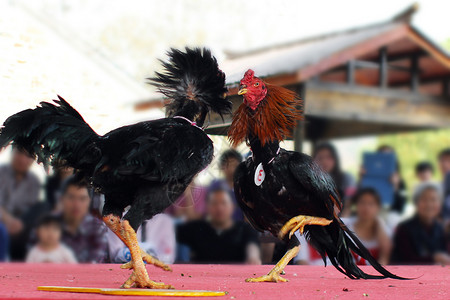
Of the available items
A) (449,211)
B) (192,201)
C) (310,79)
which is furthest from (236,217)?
(449,211)

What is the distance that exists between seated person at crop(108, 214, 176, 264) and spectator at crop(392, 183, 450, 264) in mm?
2168

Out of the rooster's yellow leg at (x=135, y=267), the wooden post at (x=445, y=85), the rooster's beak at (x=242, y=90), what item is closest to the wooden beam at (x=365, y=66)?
the wooden post at (x=445, y=85)

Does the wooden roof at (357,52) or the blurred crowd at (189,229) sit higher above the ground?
the wooden roof at (357,52)

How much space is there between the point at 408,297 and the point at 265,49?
6267 millimetres

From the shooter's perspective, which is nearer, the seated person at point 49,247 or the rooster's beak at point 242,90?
the rooster's beak at point 242,90

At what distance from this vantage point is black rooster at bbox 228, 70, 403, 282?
3.28 meters

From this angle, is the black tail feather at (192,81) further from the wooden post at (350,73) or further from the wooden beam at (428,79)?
the wooden beam at (428,79)

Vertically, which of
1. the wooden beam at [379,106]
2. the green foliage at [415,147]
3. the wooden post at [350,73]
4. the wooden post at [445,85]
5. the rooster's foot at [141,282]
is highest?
the green foliage at [415,147]

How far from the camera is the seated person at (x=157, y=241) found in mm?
4727

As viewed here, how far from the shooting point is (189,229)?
18.0ft

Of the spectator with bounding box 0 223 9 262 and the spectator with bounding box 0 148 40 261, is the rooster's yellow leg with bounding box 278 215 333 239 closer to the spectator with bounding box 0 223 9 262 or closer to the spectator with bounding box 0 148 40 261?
the spectator with bounding box 0 223 9 262

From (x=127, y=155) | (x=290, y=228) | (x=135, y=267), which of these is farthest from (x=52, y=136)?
(x=290, y=228)

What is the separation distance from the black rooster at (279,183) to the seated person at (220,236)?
1636 mm

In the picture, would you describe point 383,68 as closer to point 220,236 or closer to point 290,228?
point 220,236
